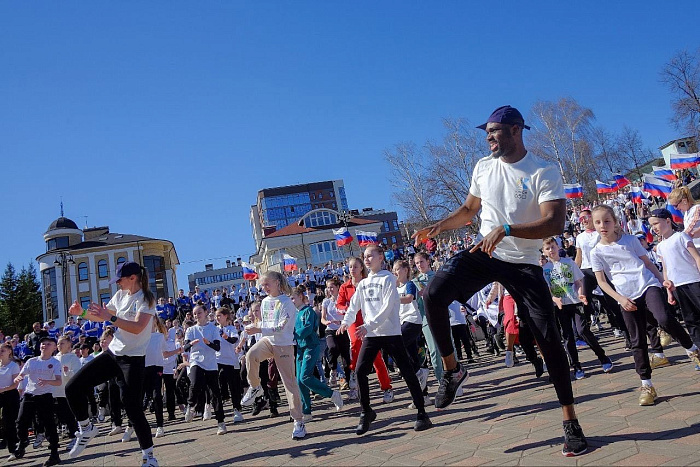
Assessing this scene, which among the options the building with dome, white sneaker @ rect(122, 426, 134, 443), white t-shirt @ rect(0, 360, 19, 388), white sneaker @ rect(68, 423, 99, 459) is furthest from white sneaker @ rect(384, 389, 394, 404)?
the building with dome

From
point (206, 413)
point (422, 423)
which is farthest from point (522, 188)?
point (206, 413)

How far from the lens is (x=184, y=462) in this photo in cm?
658

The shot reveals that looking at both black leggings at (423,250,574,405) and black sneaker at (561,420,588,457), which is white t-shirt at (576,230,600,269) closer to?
black leggings at (423,250,574,405)

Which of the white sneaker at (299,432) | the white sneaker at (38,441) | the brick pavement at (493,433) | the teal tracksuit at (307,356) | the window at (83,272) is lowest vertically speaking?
the brick pavement at (493,433)

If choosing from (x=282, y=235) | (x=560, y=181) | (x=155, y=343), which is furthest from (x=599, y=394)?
(x=282, y=235)

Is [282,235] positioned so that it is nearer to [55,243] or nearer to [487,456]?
[55,243]

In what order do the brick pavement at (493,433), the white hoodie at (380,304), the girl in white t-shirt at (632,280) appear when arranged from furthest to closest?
the white hoodie at (380,304), the girl in white t-shirt at (632,280), the brick pavement at (493,433)

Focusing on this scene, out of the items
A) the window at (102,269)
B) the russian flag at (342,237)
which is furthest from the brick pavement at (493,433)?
the window at (102,269)

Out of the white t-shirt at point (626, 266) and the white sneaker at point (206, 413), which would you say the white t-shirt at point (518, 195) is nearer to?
the white t-shirt at point (626, 266)

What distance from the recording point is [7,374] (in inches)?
405

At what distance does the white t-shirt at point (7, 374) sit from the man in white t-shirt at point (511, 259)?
9.19 m

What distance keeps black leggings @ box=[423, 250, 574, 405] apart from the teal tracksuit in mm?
4071

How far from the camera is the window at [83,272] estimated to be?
69938 millimetres

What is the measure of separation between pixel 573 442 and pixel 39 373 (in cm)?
932
